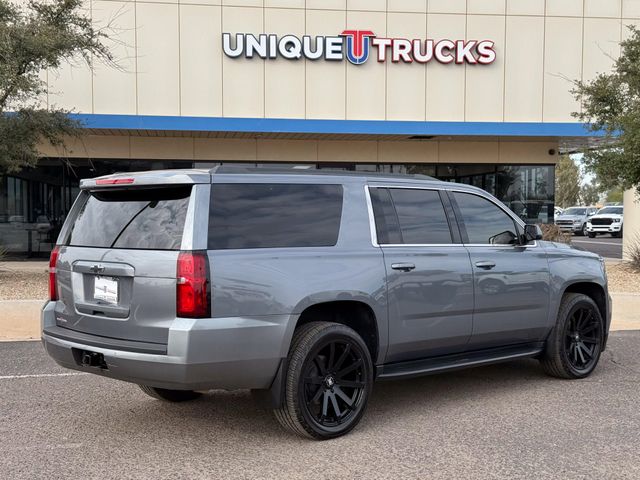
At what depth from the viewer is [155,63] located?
56.2 feet

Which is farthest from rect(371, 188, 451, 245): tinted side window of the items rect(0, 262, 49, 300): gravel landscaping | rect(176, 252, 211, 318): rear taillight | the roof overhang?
the roof overhang

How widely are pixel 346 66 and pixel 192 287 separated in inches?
576

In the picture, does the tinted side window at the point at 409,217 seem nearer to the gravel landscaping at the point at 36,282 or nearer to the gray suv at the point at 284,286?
the gray suv at the point at 284,286

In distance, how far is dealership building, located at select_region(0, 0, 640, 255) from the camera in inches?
673

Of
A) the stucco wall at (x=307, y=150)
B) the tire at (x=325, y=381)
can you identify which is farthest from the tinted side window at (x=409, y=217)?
the stucco wall at (x=307, y=150)

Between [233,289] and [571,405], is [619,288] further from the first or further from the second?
[233,289]

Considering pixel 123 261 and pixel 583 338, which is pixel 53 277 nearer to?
pixel 123 261

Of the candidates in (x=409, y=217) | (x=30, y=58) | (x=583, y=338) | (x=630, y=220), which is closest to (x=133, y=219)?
(x=409, y=217)

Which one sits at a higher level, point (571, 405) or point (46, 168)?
point (46, 168)

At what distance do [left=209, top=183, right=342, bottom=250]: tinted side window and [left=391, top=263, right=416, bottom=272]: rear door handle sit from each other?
21.2 inches

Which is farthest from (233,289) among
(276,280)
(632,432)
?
(632,432)

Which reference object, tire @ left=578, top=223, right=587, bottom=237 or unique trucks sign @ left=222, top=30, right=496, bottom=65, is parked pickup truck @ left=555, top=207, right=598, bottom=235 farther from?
unique trucks sign @ left=222, top=30, right=496, bottom=65

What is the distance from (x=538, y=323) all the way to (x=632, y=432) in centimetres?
139

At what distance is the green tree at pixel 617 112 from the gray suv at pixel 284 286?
27.2ft
